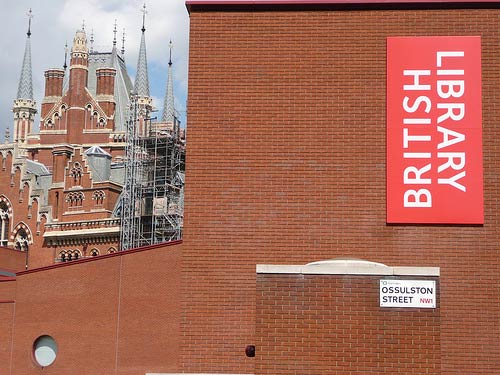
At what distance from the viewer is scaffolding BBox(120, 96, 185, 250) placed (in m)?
63.8

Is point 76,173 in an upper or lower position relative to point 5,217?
upper

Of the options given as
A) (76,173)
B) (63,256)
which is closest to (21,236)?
(63,256)

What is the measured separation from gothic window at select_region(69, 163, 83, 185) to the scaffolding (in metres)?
3.01

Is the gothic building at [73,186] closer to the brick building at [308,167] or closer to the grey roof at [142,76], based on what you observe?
the grey roof at [142,76]

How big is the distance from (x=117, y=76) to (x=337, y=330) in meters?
83.0

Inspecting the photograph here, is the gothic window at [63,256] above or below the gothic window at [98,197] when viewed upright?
below

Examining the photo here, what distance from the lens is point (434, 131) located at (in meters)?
18.0

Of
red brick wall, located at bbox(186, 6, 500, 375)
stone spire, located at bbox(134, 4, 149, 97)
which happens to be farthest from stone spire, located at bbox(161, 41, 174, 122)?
red brick wall, located at bbox(186, 6, 500, 375)

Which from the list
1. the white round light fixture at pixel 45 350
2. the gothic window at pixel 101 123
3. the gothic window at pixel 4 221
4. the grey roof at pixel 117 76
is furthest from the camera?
the grey roof at pixel 117 76

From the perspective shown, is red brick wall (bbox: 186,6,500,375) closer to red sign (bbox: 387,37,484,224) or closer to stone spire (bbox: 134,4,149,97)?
red sign (bbox: 387,37,484,224)

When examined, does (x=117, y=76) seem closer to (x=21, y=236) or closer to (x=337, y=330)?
(x=21, y=236)

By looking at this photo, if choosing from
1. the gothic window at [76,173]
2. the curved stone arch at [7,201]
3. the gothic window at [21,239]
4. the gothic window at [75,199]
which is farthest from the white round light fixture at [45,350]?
the curved stone arch at [7,201]

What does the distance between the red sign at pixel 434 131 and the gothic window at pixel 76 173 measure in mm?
51375

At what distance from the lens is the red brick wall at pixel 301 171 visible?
704 inches
